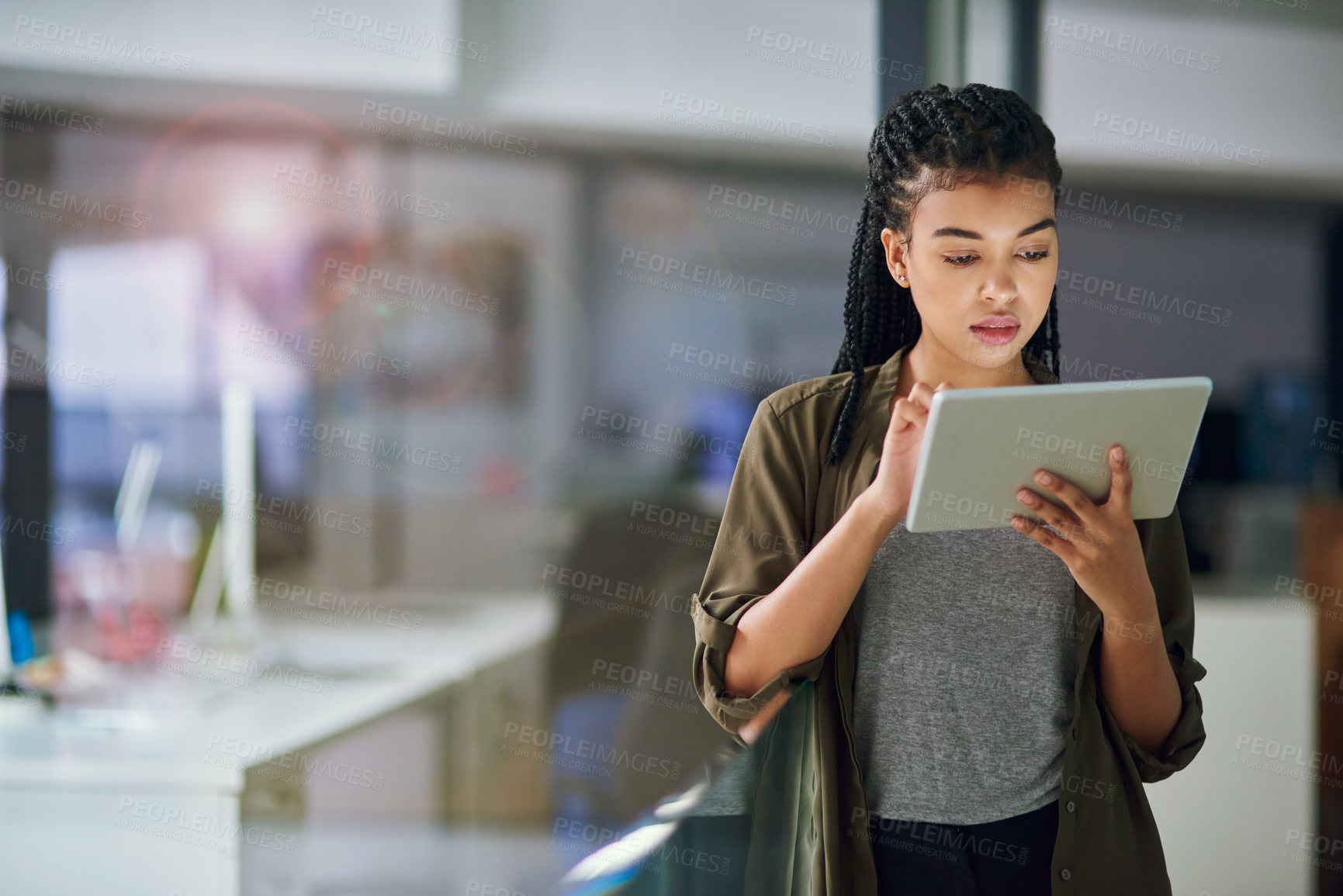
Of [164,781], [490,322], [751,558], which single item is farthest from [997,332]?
[490,322]

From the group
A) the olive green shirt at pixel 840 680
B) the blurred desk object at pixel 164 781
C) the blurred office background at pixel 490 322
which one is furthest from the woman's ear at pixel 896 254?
the blurred office background at pixel 490 322

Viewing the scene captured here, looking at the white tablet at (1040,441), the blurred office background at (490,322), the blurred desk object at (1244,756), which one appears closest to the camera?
the white tablet at (1040,441)

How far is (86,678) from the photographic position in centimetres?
164

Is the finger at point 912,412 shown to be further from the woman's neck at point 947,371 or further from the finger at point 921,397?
the woman's neck at point 947,371

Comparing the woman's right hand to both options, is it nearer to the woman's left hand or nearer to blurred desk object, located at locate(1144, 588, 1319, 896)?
the woman's left hand

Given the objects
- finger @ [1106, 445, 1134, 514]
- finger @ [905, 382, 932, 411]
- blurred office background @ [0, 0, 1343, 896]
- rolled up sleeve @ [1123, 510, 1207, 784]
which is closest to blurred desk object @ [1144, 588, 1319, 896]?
blurred office background @ [0, 0, 1343, 896]

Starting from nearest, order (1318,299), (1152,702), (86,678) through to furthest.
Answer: (1152,702), (86,678), (1318,299)

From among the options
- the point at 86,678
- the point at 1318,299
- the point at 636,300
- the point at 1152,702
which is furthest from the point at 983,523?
the point at 1318,299

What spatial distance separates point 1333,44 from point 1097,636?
1.74 meters

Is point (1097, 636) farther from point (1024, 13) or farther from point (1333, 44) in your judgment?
point (1333, 44)

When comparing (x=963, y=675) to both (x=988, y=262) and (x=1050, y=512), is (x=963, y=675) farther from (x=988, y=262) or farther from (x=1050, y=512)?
(x=988, y=262)

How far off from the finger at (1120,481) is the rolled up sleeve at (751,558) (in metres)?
0.25

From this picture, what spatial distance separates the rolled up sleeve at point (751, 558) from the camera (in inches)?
30.5

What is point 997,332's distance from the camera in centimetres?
76
